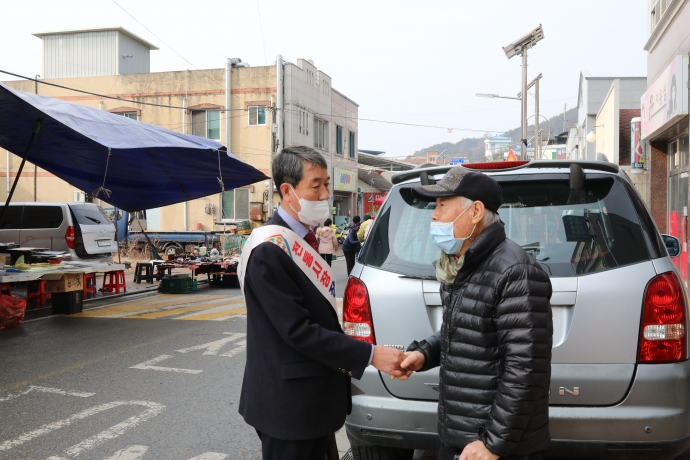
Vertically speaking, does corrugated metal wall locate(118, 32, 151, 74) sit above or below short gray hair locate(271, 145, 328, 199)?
above

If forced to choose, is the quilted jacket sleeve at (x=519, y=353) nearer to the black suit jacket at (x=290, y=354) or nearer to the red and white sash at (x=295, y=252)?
the black suit jacket at (x=290, y=354)

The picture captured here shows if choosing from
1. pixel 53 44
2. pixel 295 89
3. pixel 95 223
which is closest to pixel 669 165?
pixel 95 223

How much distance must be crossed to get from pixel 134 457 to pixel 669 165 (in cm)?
1571

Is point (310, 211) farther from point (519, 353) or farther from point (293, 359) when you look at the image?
point (519, 353)

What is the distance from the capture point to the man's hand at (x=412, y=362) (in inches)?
104

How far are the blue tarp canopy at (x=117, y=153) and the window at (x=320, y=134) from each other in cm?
2095

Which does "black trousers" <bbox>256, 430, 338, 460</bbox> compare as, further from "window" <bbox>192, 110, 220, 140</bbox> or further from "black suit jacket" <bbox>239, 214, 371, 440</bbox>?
"window" <bbox>192, 110, 220, 140</bbox>

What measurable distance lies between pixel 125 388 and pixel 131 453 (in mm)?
1978

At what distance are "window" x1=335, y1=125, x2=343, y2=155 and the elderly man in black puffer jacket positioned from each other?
1564 inches

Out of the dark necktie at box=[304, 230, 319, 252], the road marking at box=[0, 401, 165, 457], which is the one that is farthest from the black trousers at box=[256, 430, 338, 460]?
the road marking at box=[0, 401, 165, 457]

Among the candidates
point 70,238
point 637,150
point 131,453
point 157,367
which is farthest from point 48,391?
point 637,150

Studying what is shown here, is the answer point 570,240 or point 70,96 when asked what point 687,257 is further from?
point 70,96

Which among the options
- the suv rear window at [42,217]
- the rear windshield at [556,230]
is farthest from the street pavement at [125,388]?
the suv rear window at [42,217]

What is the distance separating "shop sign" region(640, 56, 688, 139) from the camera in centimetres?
1217
